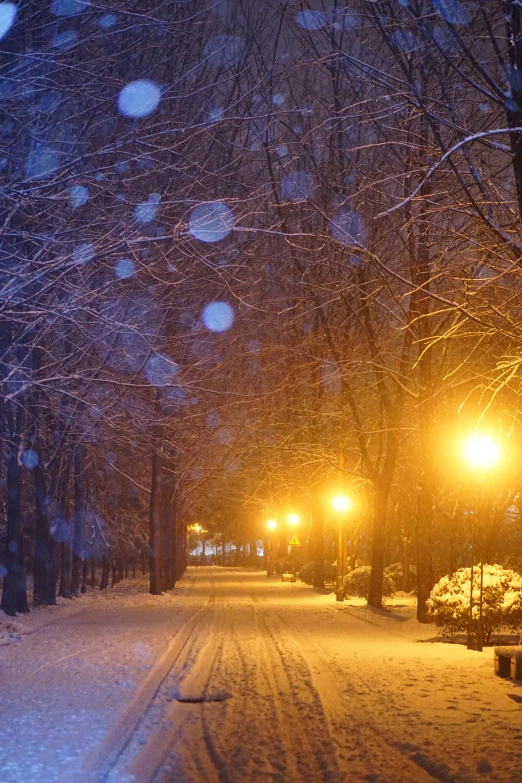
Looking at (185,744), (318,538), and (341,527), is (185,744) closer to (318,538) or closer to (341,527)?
(341,527)

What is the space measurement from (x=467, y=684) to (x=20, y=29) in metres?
10.1

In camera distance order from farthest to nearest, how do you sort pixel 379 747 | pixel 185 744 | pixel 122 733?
pixel 122 733
pixel 185 744
pixel 379 747

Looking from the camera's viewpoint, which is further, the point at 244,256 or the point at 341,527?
the point at 341,527

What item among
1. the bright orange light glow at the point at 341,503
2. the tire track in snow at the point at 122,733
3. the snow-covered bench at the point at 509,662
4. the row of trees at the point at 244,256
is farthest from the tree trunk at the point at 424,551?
A: the snow-covered bench at the point at 509,662

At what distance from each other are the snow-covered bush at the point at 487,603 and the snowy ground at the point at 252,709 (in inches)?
24.5

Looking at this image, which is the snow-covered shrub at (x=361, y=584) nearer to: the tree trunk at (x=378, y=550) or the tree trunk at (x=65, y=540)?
the tree trunk at (x=378, y=550)

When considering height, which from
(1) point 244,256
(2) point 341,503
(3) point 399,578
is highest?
(1) point 244,256

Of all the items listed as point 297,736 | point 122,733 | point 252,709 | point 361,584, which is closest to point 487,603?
point 252,709

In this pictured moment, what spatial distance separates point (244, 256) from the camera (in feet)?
55.0

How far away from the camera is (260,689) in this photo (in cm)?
1187

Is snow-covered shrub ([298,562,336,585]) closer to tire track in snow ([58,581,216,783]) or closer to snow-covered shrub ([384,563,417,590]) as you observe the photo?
snow-covered shrub ([384,563,417,590])

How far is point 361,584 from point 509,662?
21535mm

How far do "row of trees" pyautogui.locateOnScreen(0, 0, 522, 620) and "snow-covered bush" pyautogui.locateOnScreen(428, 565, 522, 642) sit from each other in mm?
3228

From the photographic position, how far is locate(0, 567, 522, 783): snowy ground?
7.62 meters
